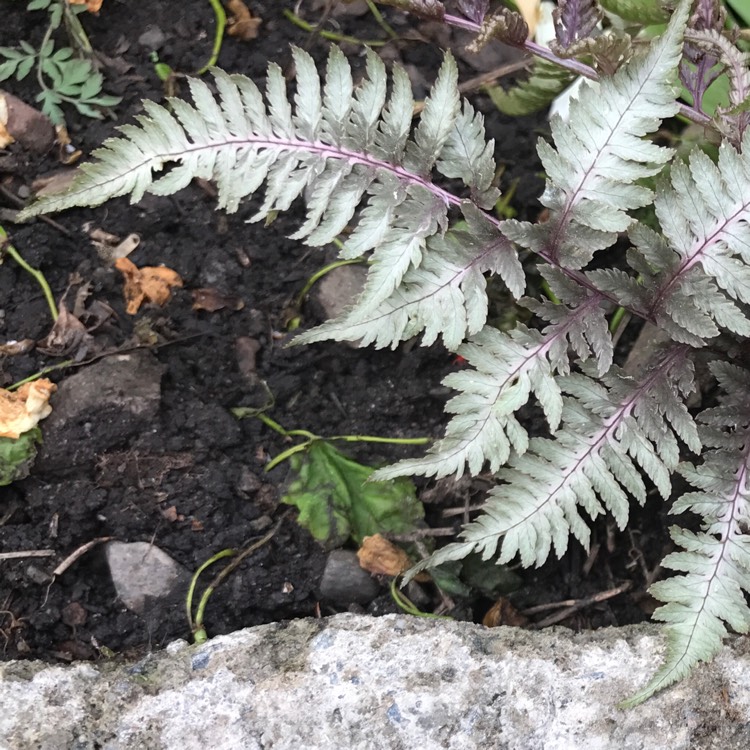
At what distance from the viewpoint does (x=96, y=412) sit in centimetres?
184

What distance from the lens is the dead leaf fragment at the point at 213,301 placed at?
2.03 metres

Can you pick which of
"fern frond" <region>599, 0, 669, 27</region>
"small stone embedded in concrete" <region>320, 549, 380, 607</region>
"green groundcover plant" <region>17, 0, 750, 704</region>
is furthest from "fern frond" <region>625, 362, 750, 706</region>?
"fern frond" <region>599, 0, 669, 27</region>

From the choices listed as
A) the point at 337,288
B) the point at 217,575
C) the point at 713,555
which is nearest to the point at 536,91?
the point at 337,288

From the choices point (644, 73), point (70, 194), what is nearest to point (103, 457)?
point (70, 194)

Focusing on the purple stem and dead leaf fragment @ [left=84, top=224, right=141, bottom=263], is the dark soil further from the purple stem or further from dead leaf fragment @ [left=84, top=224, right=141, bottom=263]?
the purple stem

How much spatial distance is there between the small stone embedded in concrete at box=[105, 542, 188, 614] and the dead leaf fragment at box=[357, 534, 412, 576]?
16.3 inches

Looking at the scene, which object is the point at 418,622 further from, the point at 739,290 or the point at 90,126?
the point at 90,126

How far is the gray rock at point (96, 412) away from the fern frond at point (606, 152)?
37.2 inches

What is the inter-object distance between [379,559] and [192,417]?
566 millimetres

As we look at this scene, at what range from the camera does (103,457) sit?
1.83 metres

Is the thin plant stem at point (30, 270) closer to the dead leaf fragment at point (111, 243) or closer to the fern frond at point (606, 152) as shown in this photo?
the dead leaf fragment at point (111, 243)

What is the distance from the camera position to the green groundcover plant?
4.98ft

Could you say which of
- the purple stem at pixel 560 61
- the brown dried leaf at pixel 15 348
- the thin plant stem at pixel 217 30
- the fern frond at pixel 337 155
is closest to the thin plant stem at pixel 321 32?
the thin plant stem at pixel 217 30

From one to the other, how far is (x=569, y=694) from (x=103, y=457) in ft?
Answer: 3.75
